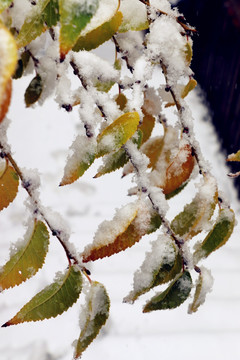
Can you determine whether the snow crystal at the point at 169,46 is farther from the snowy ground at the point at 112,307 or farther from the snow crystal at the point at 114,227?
the snowy ground at the point at 112,307

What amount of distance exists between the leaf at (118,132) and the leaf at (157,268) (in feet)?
0.41

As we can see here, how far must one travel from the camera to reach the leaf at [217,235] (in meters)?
0.44

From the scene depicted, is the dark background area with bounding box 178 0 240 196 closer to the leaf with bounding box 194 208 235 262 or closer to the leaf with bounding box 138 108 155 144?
the leaf with bounding box 138 108 155 144

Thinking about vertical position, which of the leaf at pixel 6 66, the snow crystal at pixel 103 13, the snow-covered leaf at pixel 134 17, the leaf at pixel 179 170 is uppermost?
the leaf at pixel 6 66

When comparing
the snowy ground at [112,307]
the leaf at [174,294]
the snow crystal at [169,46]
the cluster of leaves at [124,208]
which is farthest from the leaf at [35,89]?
the snowy ground at [112,307]

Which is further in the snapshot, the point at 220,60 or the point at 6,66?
the point at 220,60

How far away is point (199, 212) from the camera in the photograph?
1.41 ft

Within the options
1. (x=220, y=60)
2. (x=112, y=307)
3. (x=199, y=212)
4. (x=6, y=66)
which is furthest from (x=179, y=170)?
(x=220, y=60)

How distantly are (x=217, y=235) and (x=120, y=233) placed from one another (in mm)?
125

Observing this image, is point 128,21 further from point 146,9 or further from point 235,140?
point 235,140

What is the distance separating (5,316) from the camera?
134 centimetres

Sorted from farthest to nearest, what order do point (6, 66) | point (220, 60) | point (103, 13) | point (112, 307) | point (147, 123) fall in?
point (220, 60)
point (112, 307)
point (147, 123)
point (103, 13)
point (6, 66)

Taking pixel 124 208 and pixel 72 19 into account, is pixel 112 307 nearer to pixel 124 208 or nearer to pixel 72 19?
pixel 124 208

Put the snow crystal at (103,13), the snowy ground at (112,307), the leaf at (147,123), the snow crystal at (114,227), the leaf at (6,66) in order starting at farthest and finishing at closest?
the snowy ground at (112,307)
the leaf at (147,123)
the snow crystal at (114,227)
the snow crystal at (103,13)
the leaf at (6,66)
